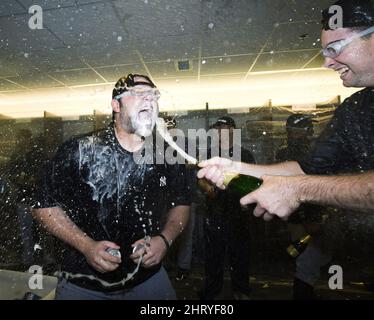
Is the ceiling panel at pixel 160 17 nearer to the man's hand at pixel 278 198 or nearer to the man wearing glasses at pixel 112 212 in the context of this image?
the man wearing glasses at pixel 112 212

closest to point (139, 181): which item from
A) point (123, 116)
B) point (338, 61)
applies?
point (123, 116)

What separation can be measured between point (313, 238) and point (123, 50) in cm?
566

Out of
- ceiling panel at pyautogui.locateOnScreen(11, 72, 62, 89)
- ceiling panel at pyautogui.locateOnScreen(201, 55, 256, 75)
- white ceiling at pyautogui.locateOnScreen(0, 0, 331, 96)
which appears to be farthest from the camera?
ceiling panel at pyautogui.locateOnScreen(11, 72, 62, 89)

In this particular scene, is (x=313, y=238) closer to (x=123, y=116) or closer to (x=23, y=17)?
(x=123, y=116)

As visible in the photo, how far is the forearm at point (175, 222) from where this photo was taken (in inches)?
104

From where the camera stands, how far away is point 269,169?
2609 millimetres

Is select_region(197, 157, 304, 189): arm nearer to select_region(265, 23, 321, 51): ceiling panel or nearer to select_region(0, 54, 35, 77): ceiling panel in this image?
select_region(265, 23, 321, 51): ceiling panel

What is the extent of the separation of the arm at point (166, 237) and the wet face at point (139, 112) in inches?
32.5

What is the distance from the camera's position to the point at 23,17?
5250 mm

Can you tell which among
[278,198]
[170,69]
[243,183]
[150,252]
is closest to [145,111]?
[243,183]

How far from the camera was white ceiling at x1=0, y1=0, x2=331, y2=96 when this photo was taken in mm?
5113

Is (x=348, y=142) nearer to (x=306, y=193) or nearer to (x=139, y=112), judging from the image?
(x=306, y=193)

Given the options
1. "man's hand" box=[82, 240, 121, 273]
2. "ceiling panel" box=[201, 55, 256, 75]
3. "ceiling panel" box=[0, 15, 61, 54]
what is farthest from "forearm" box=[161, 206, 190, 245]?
"ceiling panel" box=[201, 55, 256, 75]

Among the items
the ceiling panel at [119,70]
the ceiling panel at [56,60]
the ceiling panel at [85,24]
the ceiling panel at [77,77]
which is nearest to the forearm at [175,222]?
the ceiling panel at [85,24]
